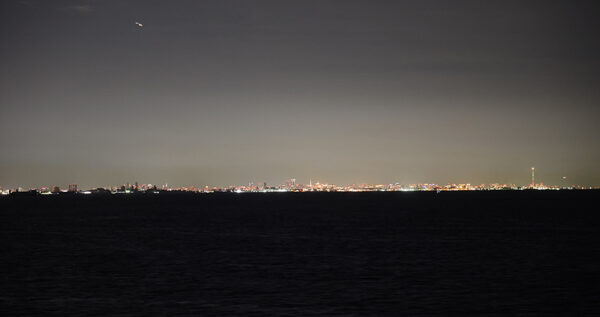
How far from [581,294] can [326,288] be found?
15.3 meters

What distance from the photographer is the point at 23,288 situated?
44.9m

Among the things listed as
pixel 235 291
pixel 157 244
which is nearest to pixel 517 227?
pixel 157 244

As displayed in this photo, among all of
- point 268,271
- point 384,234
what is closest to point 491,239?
point 384,234

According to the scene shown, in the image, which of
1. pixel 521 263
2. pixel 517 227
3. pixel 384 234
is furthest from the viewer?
pixel 517 227

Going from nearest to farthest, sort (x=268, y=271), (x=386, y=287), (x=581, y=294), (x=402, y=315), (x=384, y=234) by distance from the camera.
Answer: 1. (x=402, y=315)
2. (x=581, y=294)
3. (x=386, y=287)
4. (x=268, y=271)
5. (x=384, y=234)

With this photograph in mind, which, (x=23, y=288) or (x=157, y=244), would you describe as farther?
(x=157, y=244)

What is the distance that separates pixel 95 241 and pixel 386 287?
4740cm

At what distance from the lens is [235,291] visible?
4312cm

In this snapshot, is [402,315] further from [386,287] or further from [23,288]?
[23,288]

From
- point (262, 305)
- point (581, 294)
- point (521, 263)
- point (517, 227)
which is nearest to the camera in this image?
point (262, 305)

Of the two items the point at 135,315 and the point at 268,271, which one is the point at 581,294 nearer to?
the point at 268,271

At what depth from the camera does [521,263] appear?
2229 inches

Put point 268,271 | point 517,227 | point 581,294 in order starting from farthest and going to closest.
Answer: point 517,227 < point 268,271 < point 581,294

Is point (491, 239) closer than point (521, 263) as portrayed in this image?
No
